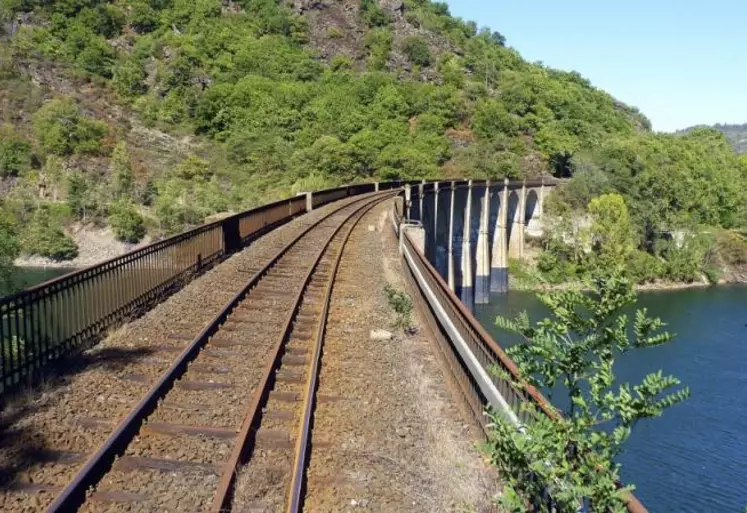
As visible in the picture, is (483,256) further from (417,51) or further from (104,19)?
(104,19)

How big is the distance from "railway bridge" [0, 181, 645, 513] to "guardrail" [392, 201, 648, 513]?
0.03 m

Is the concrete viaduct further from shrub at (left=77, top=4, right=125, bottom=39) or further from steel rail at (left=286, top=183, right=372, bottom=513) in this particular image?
shrub at (left=77, top=4, right=125, bottom=39)

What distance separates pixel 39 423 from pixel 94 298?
342 centimetres

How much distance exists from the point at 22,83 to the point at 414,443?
9722 centimetres

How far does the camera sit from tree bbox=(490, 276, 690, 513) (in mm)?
3361

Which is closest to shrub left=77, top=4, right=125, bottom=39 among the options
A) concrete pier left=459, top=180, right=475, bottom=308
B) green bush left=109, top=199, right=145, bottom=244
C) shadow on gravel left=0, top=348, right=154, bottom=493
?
green bush left=109, top=199, right=145, bottom=244

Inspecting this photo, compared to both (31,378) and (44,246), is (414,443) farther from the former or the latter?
(44,246)

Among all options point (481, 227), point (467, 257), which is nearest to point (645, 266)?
point (481, 227)

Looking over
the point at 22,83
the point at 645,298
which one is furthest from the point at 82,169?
the point at 645,298

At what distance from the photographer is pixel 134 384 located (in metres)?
7.56

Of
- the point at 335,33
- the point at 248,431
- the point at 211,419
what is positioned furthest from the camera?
the point at 335,33

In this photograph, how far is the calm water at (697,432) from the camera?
74.5 ft

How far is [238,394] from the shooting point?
7438mm

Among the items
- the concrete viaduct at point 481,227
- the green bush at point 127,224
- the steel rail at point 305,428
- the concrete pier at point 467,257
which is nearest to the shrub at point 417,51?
the concrete viaduct at point 481,227
